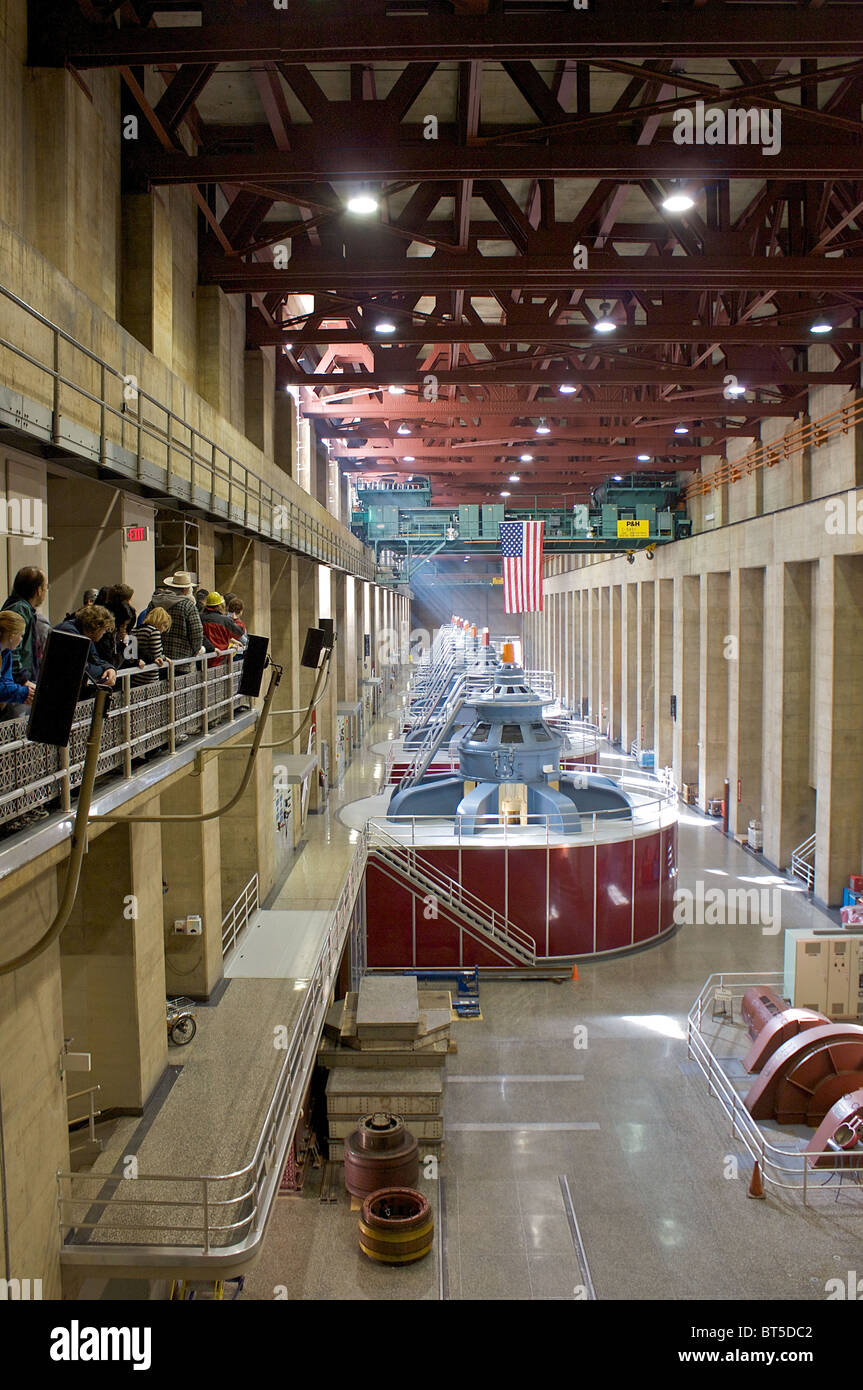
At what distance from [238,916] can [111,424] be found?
8257 mm

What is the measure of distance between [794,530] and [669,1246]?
15.9 m

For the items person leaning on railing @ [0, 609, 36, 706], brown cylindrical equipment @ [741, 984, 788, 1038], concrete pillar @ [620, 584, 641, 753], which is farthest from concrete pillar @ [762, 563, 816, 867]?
person leaning on railing @ [0, 609, 36, 706]

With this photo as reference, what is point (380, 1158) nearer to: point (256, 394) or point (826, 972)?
point (826, 972)

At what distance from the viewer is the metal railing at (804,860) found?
70.0 feet

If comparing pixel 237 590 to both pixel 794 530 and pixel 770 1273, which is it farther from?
pixel 794 530

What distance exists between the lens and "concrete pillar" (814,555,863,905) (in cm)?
1877

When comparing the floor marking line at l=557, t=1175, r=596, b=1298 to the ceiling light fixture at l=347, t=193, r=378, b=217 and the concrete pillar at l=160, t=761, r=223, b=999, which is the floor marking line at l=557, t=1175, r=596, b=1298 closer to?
the concrete pillar at l=160, t=761, r=223, b=999

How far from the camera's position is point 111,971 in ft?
29.3

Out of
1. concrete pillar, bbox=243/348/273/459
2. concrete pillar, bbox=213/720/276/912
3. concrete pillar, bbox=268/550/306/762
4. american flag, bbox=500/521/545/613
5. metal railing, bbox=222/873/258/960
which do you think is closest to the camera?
metal railing, bbox=222/873/258/960

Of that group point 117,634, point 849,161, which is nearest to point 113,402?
point 117,634

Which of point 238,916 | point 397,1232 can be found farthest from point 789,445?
point 397,1232

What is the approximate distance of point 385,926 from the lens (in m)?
17.6

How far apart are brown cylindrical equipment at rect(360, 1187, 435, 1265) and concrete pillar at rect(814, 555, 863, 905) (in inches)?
507


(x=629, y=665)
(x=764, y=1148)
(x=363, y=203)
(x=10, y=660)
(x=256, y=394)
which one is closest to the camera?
(x=10, y=660)
